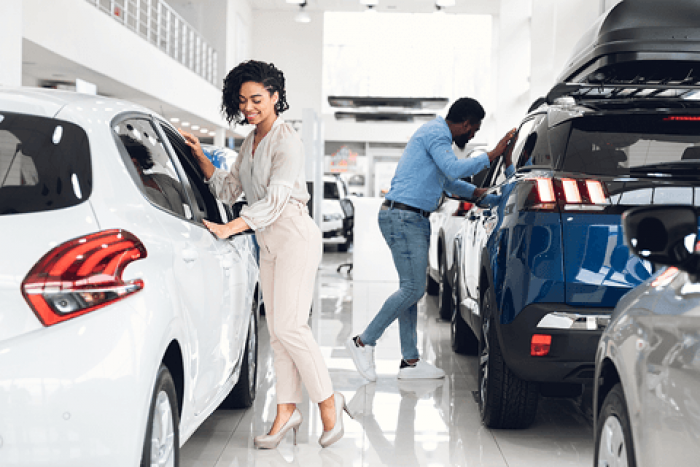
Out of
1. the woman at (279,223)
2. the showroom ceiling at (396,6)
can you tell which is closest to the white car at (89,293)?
the woman at (279,223)

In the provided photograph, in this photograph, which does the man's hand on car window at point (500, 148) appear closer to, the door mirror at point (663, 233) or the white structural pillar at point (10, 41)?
the door mirror at point (663, 233)

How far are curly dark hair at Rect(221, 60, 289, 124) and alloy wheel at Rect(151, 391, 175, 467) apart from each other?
1376 millimetres

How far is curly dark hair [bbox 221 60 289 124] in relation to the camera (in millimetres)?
3111

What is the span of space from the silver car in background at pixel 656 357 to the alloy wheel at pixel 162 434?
1186 mm

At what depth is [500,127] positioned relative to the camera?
17.9 m

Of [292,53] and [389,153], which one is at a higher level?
[292,53]

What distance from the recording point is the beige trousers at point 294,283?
10.3 ft

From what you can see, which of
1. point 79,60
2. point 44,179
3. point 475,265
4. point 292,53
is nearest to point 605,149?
point 475,265

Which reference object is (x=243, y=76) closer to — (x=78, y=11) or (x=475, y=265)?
(x=475, y=265)

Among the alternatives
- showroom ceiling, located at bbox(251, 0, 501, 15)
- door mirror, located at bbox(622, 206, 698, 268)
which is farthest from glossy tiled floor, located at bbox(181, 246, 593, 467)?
showroom ceiling, located at bbox(251, 0, 501, 15)

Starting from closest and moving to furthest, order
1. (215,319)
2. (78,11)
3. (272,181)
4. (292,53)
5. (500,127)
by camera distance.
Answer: (215,319)
(272,181)
(78,11)
(500,127)
(292,53)

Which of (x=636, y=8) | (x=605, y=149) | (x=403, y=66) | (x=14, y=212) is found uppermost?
(x=403, y=66)

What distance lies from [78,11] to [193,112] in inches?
Answer: 266

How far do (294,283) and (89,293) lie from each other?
1428 millimetres
